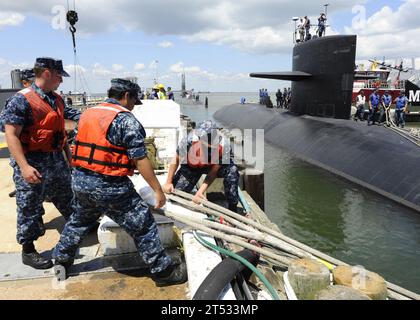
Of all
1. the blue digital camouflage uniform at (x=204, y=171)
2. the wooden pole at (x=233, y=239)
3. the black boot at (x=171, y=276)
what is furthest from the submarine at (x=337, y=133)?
the black boot at (x=171, y=276)

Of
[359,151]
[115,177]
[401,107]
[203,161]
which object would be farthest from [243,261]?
[401,107]

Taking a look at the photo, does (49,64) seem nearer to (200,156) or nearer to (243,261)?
(200,156)

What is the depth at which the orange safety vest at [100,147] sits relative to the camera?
10.9 ft

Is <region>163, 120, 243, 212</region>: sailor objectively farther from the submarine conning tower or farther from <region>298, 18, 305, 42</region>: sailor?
<region>298, 18, 305, 42</region>: sailor

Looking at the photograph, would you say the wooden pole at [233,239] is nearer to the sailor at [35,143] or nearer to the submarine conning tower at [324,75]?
the sailor at [35,143]

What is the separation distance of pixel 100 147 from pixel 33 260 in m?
1.70

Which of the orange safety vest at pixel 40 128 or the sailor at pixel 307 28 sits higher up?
the sailor at pixel 307 28

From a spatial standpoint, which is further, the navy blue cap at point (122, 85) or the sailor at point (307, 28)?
the sailor at point (307, 28)

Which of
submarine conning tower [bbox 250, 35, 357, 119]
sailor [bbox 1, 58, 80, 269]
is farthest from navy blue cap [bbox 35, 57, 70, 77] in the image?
submarine conning tower [bbox 250, 35, 357, 119]

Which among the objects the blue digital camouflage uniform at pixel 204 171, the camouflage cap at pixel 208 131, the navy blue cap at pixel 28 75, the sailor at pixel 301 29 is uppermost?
the sailor at pixel 301 29

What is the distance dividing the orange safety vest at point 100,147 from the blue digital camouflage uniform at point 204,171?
1.90m

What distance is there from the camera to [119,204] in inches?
136
